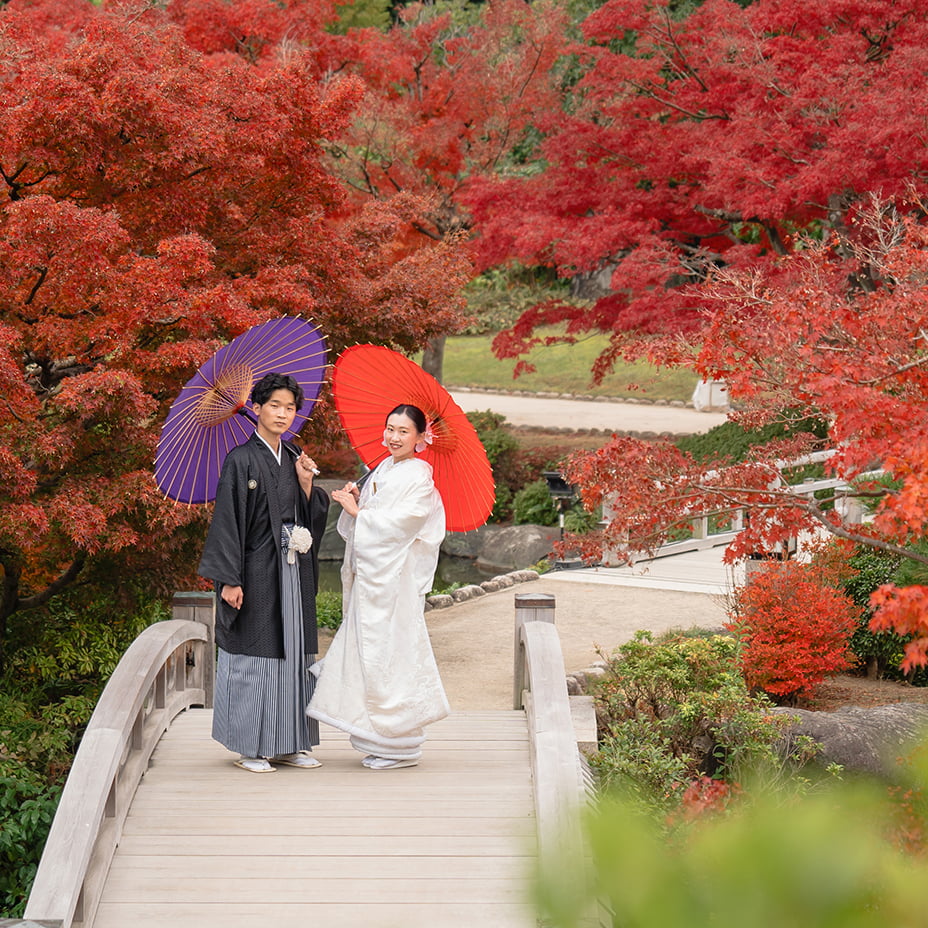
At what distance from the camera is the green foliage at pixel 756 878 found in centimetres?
76

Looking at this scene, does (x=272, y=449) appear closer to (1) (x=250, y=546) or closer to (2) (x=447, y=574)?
(1) (x=250, y=546)

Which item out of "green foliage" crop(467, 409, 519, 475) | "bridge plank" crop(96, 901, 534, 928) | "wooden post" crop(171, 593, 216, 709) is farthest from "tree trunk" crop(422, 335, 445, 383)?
"bridge plank" crop(96, 901, 534, 928)

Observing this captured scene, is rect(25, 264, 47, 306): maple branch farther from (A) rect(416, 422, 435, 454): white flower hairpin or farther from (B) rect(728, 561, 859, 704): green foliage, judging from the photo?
(B) rect(728, 561, 859, 704): green foliage

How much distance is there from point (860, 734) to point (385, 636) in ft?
11.0

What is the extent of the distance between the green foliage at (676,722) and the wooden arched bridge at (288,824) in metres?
1.02

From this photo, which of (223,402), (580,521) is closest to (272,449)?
(223,402)

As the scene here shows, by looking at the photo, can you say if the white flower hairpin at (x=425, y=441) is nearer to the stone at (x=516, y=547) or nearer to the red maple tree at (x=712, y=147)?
the red maple tree at (x=712, y=147)

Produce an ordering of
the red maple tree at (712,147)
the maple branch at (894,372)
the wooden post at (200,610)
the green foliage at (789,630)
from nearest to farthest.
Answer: the maple branch at (894,372)
the wooden post at (200,610)
the green foliage at (789,630)
the red maple tree at (712,147)

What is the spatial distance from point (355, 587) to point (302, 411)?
2.87 ft

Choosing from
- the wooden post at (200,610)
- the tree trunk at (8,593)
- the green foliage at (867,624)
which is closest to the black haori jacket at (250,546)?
the wooden post at (200,610)

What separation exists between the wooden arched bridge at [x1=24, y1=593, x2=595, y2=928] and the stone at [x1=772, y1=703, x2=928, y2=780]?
2229mm

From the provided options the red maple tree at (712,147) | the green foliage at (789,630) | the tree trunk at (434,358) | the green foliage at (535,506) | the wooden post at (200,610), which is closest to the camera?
the wooden post at (200,610)

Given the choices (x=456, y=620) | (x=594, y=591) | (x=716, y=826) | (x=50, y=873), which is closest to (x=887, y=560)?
(x=594, y=591)

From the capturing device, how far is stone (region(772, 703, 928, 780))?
6879 mm
